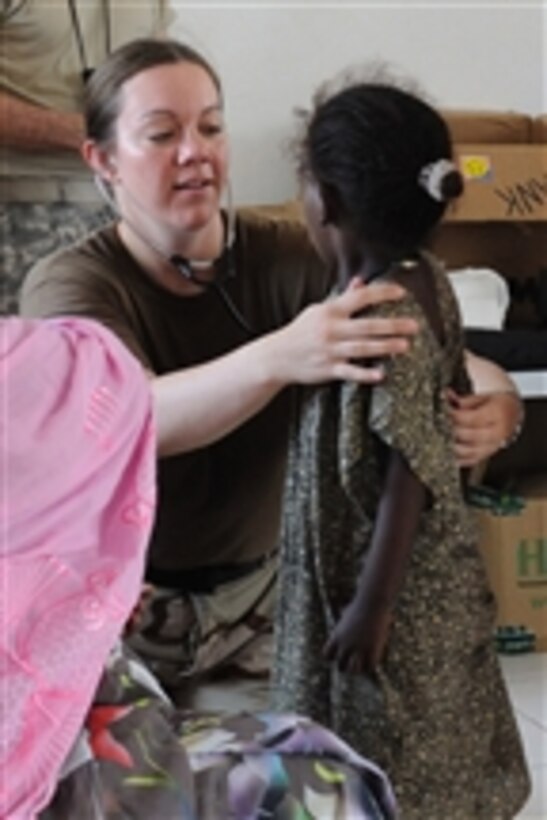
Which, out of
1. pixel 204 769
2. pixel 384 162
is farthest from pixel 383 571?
pixel 384 162

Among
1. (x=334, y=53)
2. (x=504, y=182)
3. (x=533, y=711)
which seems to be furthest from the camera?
(x=334, y=53)

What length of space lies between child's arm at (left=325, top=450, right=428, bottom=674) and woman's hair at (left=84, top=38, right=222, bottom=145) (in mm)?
617

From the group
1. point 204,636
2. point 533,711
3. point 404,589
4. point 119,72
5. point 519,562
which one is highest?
point 119,72

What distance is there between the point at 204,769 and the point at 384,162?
0.54 metres

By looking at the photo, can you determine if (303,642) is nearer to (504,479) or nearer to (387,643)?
(387,643)

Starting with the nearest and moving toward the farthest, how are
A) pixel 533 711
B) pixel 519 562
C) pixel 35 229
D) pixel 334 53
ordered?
pixel 533 711 < pixel 519 562 < pixel 35 229 < pixel 334 53

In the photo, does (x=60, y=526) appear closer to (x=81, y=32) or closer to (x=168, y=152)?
(x=168, y=152)

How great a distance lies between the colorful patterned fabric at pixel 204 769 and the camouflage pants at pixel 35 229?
1.84 m

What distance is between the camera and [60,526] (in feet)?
2.21

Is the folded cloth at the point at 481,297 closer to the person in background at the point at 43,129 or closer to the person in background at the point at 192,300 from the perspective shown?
the person in background at the point at 43,129

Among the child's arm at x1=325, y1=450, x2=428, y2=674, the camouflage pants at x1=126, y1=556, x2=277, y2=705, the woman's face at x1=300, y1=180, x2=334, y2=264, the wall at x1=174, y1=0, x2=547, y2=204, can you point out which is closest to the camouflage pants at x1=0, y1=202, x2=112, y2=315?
the wall at x1=174, y1=0, x2=547, y2=204

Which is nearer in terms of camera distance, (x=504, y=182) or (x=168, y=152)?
(x=168, y=152)

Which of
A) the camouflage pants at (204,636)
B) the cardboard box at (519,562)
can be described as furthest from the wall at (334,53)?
the camouflage pants at (204,636)

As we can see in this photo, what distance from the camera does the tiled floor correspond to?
Answer: 65.5 inches
